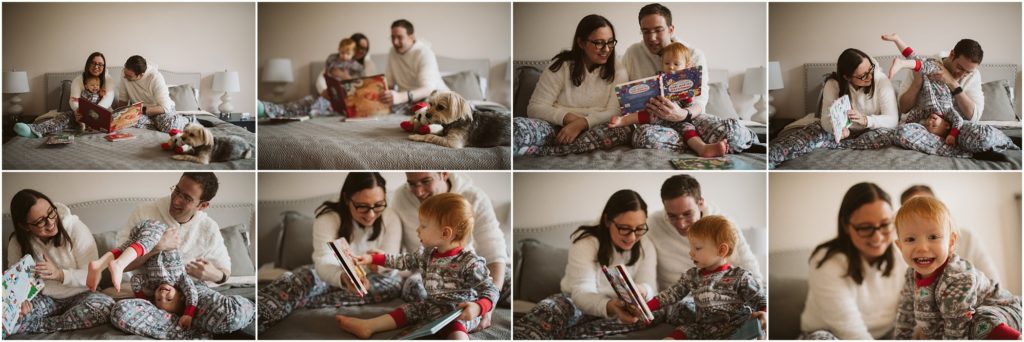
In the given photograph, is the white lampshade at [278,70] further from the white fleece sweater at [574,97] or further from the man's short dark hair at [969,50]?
the man's short dark hair at [969,50]

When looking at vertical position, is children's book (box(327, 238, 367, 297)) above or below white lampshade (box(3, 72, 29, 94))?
below

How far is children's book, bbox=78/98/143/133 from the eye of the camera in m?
2.56

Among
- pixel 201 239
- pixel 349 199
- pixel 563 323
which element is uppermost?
pixel 349 199

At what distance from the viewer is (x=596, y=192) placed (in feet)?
8.59

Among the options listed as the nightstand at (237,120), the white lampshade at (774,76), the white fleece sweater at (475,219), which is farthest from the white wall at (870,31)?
the nightstand at (237,120)

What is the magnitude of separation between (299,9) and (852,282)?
5.33 ft

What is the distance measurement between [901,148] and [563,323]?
3.33 ft

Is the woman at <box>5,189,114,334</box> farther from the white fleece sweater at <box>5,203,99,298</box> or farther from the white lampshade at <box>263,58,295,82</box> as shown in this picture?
the white lampshade at <box>263,58,295,82</box>

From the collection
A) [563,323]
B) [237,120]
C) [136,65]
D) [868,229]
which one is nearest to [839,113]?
[868,229]

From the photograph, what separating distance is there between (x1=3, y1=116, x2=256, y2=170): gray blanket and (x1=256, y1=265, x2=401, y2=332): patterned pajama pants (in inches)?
14.7

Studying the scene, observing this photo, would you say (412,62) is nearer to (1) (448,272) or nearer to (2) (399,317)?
(1) (448,272)

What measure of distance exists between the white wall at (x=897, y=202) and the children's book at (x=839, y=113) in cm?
12

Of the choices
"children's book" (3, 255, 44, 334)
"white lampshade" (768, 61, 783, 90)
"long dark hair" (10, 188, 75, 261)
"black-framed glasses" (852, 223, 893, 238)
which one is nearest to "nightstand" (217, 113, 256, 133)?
"long dark hair" (10, 188, 75, 261)

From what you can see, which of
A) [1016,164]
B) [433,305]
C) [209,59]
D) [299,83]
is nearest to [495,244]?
[433,305]
